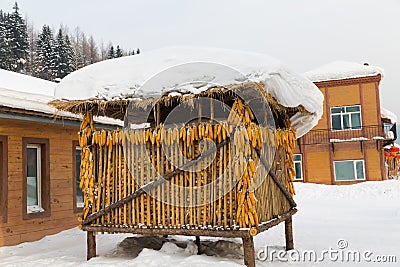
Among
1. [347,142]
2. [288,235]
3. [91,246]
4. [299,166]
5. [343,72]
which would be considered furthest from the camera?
[299,166]

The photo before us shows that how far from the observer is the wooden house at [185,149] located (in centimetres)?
556

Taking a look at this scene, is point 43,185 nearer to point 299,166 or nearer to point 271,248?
point 271,248

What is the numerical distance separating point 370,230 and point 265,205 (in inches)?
178

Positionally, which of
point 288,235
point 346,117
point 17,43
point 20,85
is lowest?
point 288,235

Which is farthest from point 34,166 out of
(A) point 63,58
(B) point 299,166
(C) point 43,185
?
(A) point 63,58

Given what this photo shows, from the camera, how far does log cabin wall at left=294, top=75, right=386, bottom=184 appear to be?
22.3 meters

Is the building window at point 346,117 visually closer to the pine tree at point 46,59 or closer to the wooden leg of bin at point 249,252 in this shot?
the wooden leg of bin at point 249,252

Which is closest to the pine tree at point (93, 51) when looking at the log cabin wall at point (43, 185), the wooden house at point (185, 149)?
the log cabin wall at point (43, 185)

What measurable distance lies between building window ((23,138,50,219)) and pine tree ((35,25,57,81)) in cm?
2997

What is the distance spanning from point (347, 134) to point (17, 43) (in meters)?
28.7

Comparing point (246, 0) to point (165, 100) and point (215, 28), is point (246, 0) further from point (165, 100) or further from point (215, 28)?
point (165, 100)

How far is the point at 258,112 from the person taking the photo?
6.18 m

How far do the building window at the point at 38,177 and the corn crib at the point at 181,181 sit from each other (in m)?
2.86

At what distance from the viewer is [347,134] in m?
22.9
